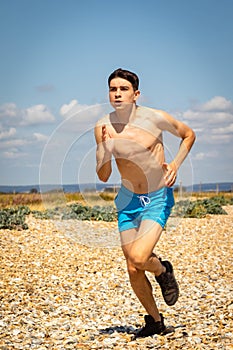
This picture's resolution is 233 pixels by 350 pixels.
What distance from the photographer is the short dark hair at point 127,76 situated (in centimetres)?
476

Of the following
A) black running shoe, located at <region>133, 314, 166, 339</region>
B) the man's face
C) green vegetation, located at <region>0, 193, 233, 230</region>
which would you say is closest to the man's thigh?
black running shoe, located at <region>133, 314, 166, 339</region>

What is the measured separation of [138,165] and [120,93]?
0.65 m

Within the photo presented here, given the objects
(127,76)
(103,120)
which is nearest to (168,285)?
(103,120)

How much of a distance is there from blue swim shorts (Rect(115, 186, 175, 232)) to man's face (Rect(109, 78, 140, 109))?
761mm

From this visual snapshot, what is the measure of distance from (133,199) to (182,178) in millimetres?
492

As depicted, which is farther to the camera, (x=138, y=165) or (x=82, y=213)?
(x=82, y=213)

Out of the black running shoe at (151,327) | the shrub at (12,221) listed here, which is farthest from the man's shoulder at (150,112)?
the shrub at (12,221)

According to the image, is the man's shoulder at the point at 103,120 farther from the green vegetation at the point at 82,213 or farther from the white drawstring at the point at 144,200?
the green vegetation at the point at 82,213

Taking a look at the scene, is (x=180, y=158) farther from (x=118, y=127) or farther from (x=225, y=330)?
(x=225, y=330)

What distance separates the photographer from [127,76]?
4758mm

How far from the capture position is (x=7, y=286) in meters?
8.25

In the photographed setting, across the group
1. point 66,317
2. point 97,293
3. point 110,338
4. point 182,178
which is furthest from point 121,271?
point 182,178

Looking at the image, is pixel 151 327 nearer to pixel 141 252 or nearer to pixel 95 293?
pixel 141 252

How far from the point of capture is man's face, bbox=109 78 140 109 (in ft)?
15.6
